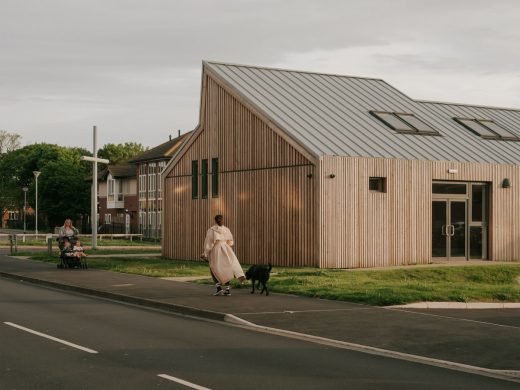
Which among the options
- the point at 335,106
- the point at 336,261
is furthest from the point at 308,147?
the point at 335,106

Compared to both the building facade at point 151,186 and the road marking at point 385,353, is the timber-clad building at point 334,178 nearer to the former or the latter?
the road marking at point 385,353

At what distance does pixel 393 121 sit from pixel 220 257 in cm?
1580

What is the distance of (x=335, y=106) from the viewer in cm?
3234

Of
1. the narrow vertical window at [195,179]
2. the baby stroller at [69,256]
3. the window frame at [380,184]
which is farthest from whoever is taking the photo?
the narrow vertical window at [195,179]

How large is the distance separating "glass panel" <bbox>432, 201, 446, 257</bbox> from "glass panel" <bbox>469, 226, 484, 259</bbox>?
134 cm

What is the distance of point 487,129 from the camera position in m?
35.2

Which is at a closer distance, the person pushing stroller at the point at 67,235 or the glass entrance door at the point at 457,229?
the person pushing stroller at the point at 67,235

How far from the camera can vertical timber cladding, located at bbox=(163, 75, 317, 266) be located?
27.6 metres

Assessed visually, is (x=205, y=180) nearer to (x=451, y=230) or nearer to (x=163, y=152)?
(x=451, y=230)

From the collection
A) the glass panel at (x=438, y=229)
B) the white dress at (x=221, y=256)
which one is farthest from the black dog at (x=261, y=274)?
the glass panel at (x=438, y=229)

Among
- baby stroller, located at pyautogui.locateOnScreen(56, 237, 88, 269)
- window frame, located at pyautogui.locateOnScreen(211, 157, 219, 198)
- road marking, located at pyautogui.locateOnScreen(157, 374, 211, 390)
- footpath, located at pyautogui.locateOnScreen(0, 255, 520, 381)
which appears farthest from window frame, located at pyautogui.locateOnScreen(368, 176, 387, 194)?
road marking, located at pyautogui.locateOnScreen(157, 374, 211, 390)

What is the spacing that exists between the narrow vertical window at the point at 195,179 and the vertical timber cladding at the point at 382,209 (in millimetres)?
8164

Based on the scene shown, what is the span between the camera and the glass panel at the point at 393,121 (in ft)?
103

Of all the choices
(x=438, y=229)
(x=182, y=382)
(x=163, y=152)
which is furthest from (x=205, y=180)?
(x=163, y=152)
